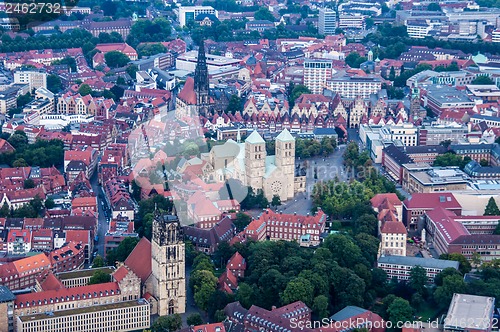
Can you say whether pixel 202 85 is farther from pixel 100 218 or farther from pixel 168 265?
pixel 168 265

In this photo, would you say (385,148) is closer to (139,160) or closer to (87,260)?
(139,160)

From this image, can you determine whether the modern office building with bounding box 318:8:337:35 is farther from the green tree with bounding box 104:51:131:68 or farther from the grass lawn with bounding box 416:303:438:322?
the grass lawn with bounding box 416:303:438:322

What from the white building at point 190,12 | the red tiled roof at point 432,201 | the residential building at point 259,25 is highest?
the white building at point 190,12

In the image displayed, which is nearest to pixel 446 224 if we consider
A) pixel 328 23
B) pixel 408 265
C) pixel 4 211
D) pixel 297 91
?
pixel 408 265

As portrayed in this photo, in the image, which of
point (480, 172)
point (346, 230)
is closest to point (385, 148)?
point (480, 172)

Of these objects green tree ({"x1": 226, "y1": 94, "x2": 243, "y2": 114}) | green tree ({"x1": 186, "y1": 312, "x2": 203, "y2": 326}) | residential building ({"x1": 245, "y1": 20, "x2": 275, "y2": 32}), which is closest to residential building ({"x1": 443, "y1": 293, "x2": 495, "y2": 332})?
green tree ({"x1": 186, "y1": 312, "x2": 203, "y2": 326})

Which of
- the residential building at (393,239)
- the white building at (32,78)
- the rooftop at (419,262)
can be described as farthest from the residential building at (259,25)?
A: the rooftop at (419,262)

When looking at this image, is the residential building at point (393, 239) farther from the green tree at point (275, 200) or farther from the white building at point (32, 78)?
the white building at point (32, 78)
